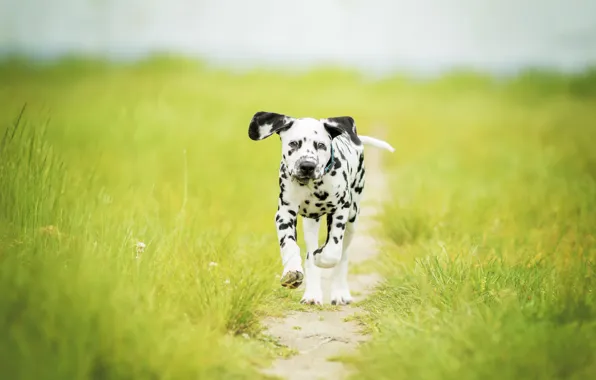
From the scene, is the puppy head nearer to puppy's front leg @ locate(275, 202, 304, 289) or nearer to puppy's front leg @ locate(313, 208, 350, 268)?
puppy's front leg @ locate(275, 202, 304, 289)

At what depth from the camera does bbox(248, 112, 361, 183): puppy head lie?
14.1 ft

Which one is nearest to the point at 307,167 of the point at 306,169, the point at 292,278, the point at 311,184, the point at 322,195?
the point at 306,169

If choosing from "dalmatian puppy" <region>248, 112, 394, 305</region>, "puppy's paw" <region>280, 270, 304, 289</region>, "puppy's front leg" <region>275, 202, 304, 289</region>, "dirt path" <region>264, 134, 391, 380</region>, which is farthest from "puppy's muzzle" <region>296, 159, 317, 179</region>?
"dirt path" <region>264, 134, 391, 380</region>

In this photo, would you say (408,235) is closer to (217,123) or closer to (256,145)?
(256,145)

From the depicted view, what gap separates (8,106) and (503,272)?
11313 mm

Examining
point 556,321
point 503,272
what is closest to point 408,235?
point 503,272

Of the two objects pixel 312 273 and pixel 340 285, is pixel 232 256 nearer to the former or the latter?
pixel 312 273

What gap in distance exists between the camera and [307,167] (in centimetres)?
427

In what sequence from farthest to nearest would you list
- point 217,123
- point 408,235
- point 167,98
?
point 167,98 → point 217,123 → point 408,235

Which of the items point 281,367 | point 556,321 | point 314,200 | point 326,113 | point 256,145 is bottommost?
point 281,367

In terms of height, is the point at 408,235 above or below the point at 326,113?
below

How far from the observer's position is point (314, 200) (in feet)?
15.5

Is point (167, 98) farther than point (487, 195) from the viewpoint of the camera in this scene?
Yes

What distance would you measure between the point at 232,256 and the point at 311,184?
3.11ft
